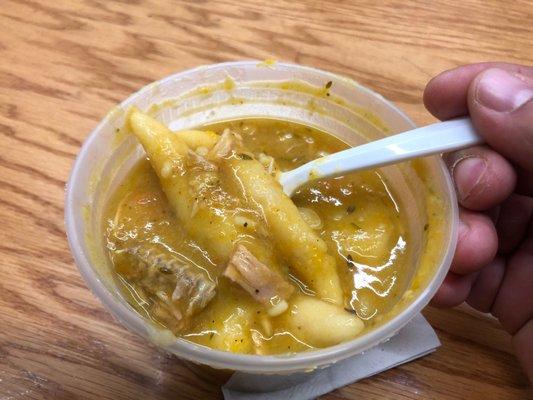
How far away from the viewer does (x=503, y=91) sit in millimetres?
994

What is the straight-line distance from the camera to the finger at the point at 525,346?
3.55ft

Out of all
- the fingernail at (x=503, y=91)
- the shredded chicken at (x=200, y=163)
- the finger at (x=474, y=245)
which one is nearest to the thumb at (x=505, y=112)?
the fingernail at (x=503, y=91)

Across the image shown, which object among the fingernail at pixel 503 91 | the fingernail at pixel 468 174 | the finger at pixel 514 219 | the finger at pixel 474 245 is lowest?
Answer: the finger at pixel 514 219

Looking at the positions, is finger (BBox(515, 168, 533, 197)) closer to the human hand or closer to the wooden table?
the human hand

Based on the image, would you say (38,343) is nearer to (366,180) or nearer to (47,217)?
(47,217)

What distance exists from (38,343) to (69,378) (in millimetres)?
104

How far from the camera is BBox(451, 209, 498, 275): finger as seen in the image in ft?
3.42

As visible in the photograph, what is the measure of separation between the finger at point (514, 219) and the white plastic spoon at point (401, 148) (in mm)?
331

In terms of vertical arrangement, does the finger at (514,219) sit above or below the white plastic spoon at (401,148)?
below

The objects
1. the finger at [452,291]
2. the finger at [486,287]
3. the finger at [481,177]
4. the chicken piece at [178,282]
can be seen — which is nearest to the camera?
the chicken piece at [178,282]

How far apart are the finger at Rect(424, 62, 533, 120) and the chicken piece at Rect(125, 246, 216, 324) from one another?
612 millimetres

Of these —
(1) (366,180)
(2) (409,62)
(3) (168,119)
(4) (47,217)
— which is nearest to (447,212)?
(1) (366,180)

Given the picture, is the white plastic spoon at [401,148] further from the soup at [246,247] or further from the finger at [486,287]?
the finger at [486,287]

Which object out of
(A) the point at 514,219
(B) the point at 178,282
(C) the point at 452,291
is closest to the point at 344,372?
(C) the point at 452,291
